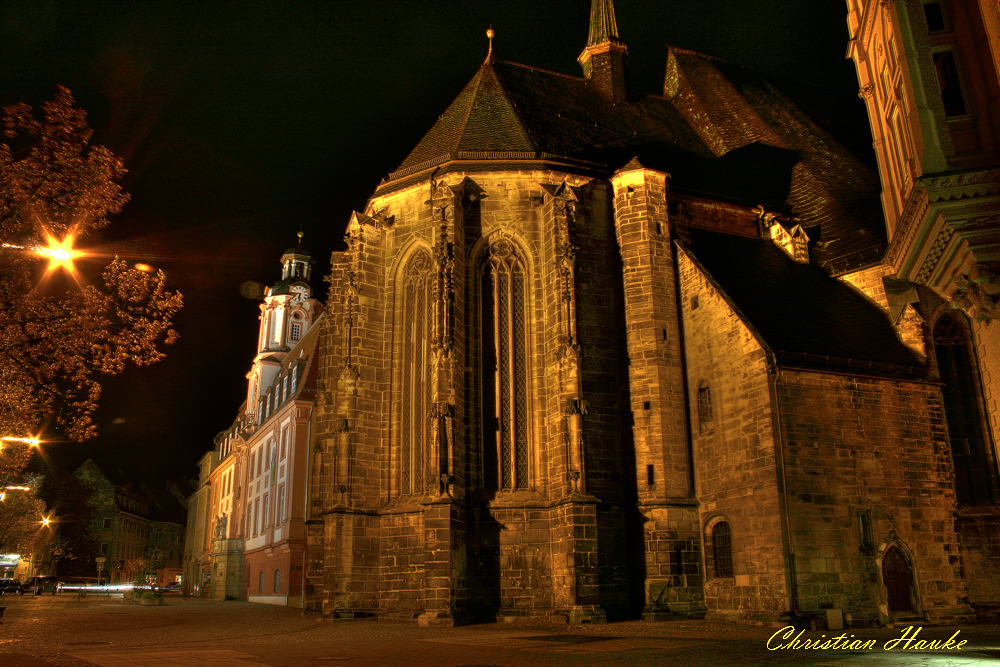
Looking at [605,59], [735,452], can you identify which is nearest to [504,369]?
[735,452]

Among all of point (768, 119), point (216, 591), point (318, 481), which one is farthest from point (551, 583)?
point (216, 591)

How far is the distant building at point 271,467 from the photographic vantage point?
3700 centimetres

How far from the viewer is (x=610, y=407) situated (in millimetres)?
20391

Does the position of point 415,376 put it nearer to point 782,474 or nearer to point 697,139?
point 782,474

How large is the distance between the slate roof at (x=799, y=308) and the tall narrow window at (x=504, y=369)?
471cm

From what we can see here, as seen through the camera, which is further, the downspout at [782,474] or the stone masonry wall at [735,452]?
the stone masonry wall at [735,452]

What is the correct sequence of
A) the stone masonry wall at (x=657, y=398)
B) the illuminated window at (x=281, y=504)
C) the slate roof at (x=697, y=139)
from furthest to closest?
the illuminated window at (x=281, y=504)
the slate roof at (x=697, y=139)
the stone masonry wall at (x=657, y=398)

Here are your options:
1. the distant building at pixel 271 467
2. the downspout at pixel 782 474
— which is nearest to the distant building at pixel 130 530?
the distant building at pixel 271 467

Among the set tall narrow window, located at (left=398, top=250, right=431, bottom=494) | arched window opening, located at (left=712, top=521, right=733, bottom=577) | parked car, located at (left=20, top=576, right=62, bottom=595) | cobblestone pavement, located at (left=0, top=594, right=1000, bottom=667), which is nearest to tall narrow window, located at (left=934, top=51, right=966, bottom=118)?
cobblestone pavement, located at (left=0, top=594, right=1000, bottom=667)

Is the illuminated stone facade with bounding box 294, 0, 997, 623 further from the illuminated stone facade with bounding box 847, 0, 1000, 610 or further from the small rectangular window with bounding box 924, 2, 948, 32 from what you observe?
the small rectangular window with bounding box 924, 2, 948, 32

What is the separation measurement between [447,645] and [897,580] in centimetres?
1066

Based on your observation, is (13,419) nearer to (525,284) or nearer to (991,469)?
(525,284)

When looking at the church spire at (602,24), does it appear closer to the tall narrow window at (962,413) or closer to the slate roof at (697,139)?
the slate roof at (697,139)

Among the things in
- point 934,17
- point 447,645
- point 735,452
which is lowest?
point 447,645
